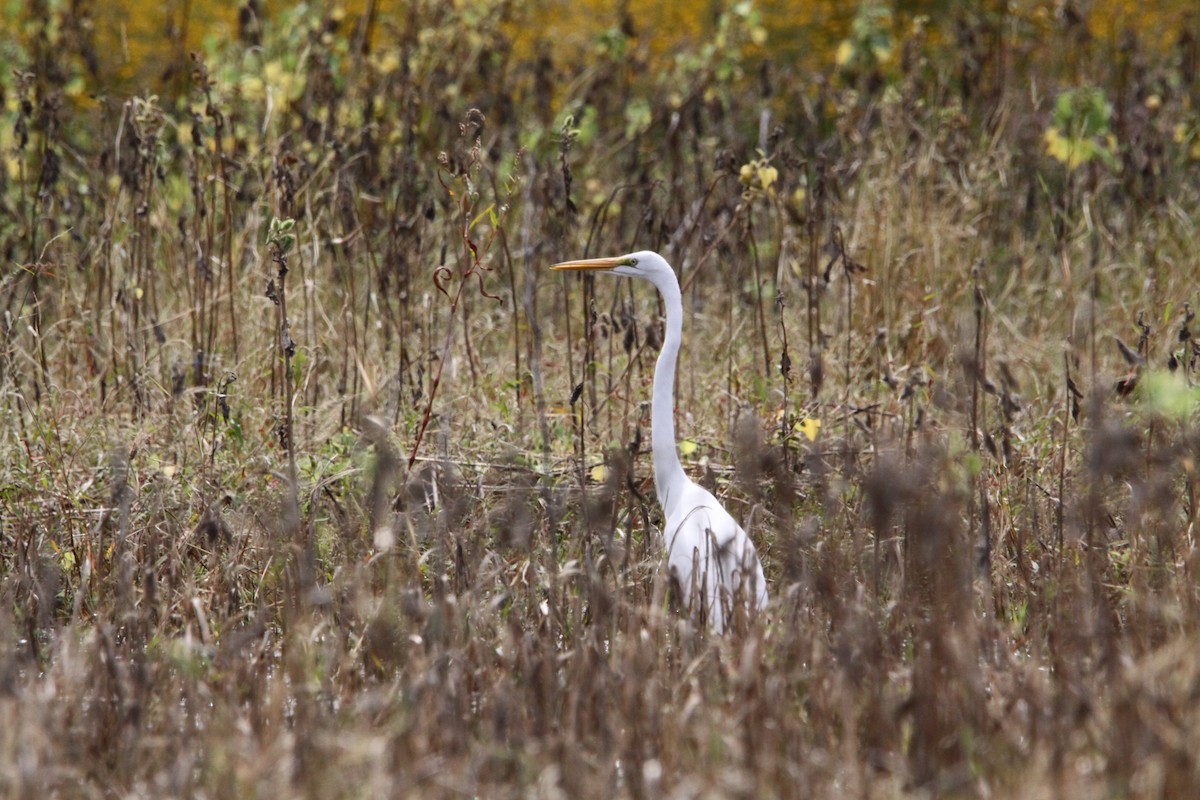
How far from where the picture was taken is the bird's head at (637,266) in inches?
128

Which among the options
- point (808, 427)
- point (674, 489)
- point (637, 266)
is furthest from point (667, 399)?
point (808, 427)

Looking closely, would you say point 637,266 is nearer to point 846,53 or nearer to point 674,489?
point 674,489

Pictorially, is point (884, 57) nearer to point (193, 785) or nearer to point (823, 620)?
point (823, 620)

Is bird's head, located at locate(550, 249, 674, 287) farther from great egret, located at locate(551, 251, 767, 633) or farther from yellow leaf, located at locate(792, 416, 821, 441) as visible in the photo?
yellow leaf, located at locate(792, 416, 821, 441)

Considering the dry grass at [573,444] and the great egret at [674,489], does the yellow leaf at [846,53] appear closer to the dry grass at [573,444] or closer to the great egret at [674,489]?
the dry grass at [573,444]

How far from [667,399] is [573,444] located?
1.84ft

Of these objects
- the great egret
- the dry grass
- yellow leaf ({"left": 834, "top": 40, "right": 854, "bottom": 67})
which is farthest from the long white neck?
yellow leaf ({"left": 834, "top": 40, "right": 854, "bottom": 67})

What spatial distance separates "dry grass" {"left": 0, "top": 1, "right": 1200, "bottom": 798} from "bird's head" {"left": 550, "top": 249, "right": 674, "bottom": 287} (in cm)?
24

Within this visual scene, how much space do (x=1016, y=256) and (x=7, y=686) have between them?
162 inches

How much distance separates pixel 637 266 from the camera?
3.31 metres

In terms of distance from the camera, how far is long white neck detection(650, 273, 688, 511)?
3.23 m

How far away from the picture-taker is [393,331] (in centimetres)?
488

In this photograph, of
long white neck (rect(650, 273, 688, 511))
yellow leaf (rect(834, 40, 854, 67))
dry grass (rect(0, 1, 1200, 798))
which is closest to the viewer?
dry grass (rect(0, 1, 1200, 798))

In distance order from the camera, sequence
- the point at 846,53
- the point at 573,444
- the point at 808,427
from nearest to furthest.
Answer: the point at 808,427 → the point at 573,444 → the point at 846,53
